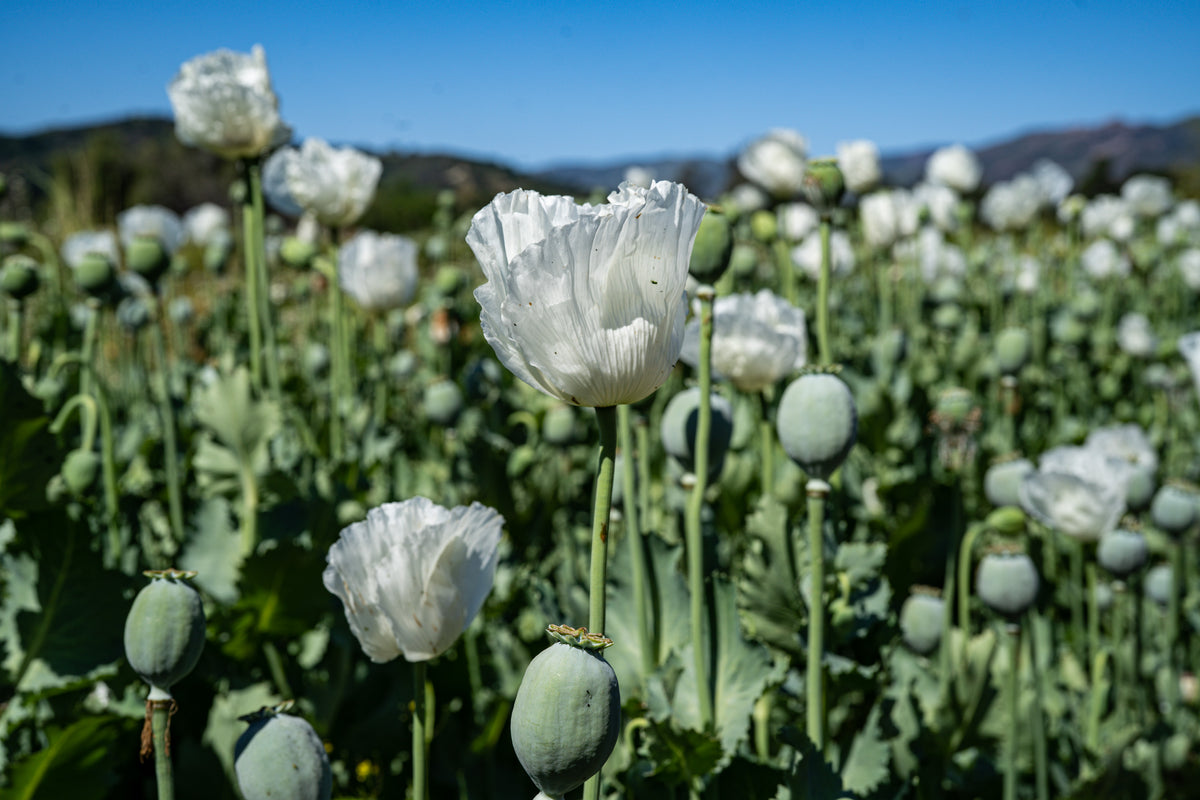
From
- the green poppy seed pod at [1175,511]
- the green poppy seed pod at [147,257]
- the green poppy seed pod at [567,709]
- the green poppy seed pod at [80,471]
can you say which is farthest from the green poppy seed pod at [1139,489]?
the green poppy seed pod at [147,257]

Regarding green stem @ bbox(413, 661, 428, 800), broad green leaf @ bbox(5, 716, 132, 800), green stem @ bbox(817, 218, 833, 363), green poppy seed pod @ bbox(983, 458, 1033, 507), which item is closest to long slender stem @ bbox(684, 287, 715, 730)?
green stem @ bbox(817, 218, 833, 363)

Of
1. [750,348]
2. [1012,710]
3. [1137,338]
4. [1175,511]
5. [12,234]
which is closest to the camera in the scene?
[1012,710]

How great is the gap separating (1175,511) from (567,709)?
165cm

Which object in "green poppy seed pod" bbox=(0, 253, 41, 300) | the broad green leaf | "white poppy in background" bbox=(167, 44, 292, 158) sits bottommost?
the broad green leaf

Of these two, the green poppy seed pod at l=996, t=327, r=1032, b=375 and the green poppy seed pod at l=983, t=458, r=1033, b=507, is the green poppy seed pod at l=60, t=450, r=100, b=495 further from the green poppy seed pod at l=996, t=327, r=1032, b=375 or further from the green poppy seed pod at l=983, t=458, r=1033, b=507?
the green poppy seed pod at l=996, t=327, r=1032, b=375

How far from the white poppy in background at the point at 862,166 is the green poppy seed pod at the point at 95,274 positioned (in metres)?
2.81

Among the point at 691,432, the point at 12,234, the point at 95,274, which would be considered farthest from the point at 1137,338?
the point at 12,234

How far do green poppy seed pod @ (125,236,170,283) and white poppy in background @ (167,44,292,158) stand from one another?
24 cm

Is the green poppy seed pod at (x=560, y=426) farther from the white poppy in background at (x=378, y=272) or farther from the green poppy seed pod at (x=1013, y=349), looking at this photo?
the green poppy seed pod at (x=1013, y=349)

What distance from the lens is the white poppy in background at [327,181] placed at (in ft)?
7.75

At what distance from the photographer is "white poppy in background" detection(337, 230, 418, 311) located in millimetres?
3004

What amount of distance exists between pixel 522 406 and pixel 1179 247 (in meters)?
4.55

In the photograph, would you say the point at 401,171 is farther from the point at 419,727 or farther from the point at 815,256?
the point at 419,727

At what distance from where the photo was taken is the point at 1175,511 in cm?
184
